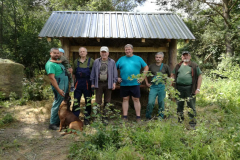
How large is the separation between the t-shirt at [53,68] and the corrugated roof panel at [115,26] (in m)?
1.38

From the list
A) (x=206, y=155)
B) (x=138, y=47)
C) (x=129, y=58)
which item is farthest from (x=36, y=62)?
(x=206, y=155)

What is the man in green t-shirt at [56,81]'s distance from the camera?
3.98m

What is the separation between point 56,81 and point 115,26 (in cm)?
273

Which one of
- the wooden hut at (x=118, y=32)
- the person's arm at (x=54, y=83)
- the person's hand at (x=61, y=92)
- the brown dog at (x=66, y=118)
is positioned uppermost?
the wooden hut at (x=118, y=32)

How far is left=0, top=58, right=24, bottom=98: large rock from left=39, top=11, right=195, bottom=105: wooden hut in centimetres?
270

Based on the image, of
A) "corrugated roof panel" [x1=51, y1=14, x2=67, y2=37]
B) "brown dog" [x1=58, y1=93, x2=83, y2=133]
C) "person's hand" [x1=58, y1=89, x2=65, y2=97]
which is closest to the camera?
"brown dog" [x1=58, y1=93, x2=83, y2=133]

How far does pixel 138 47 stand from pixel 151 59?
29.4 inches

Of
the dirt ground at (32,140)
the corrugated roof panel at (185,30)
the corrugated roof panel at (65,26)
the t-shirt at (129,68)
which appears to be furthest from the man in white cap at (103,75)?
the corrugated roof panel at (185,30)

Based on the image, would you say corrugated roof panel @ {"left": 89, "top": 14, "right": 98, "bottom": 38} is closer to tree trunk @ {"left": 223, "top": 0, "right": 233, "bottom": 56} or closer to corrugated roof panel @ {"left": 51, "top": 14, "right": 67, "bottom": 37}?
corrugated roof panel @ {"left": 51, "top": 14, "right": 67, "bottom": 37}

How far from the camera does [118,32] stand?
5387 millimetres

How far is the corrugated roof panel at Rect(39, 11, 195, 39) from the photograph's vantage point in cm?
525

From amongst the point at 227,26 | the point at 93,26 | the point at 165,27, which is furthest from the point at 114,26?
the point at 227,26

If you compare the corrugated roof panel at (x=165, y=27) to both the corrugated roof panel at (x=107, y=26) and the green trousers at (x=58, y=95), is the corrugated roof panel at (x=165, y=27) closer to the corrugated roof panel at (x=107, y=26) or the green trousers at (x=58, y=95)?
the corrugated roof panel at (x=107, y=26)

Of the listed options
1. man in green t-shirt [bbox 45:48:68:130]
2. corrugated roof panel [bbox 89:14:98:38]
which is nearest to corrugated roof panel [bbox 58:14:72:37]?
corrugated roof panel [bbox 89:14:98:38]
